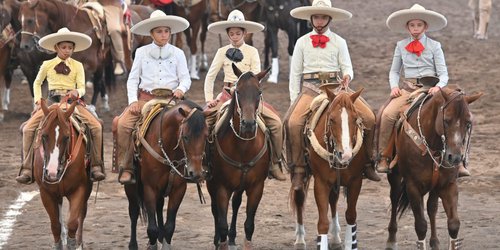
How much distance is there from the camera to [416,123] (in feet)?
39.5

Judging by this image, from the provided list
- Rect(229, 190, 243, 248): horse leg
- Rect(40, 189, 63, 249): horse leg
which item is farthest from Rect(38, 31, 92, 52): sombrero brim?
Rect(229, 190, 243, 248): horse leg

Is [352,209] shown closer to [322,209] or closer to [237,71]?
[322,209]

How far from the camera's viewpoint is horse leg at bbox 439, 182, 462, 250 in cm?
1185

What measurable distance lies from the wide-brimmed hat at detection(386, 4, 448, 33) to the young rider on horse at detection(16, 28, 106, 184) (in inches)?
126

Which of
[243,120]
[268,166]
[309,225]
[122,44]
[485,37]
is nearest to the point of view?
[243,120]

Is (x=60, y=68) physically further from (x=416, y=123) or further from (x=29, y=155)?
(x=416, y=123)

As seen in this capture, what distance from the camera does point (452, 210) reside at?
1191cm

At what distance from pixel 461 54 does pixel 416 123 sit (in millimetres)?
13563

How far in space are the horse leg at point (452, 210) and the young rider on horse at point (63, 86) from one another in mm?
3329

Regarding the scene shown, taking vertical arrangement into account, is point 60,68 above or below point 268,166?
above

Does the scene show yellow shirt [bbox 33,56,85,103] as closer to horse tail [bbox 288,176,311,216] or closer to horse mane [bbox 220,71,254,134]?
horse mane [bbox 220,71,254,134]

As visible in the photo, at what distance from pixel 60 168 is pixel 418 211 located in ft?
11.2

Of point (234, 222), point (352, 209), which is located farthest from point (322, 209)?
point (234, 222)

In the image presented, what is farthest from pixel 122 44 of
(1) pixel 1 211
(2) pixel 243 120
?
(2) pixel 243 120
